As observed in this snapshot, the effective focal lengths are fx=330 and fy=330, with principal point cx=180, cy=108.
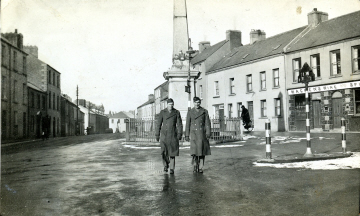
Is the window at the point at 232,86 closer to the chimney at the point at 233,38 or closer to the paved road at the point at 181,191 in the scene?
the chimney at the point at 233,38

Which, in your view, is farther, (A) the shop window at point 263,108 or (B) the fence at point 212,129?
(A) the shop window at point 263,108

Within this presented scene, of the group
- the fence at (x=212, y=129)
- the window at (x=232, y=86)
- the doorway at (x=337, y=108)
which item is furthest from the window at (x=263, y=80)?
the fence at (x=212, y=129)

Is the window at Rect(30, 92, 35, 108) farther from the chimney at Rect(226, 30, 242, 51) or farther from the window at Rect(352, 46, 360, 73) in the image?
the window at Rect(352, 46, 360, 73)

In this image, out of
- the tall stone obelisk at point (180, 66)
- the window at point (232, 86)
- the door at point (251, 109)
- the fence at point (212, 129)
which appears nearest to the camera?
the tall stone obelisk at point (180, 66)

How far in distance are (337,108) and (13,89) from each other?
28232 mm

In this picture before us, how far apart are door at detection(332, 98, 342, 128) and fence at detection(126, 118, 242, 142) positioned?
381 inches

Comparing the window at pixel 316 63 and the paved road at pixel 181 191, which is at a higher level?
the window at pixel 316 63

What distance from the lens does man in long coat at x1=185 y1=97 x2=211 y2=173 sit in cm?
798

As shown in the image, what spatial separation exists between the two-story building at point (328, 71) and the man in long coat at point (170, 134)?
1930 cm

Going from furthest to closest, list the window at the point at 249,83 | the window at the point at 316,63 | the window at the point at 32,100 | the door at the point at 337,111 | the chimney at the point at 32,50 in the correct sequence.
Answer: the chimney at the point at 32,50 → the window at the point at 32,100 → the window at the point at 249,83 → the window at the point at 316,63 → the door at the point at 337,111

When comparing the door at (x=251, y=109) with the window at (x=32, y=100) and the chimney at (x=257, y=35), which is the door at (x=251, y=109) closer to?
the chimney at (x=257, y=35)

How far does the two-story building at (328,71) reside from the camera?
23.4m

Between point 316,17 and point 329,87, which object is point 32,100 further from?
point 316,17

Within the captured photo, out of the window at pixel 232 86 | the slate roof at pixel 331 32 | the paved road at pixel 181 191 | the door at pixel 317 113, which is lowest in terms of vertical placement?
the paved road at pixel 181 191
